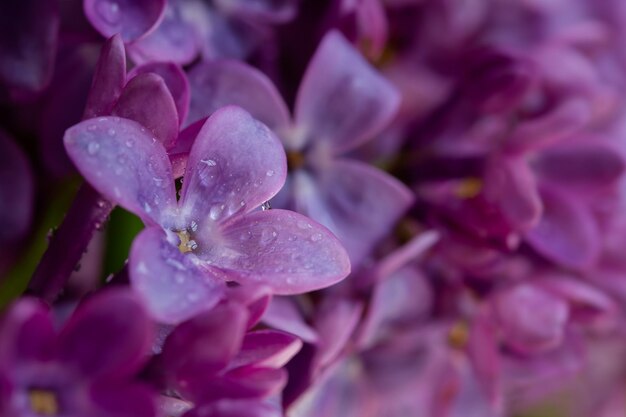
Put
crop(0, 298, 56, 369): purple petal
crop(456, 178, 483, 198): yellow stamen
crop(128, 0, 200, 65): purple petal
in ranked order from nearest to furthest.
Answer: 1. crop(0, 298, 56, 369): purple petal
2. crop(128, 0, 200, 65): purple petal
3. crop(456, 178, 483, 198): yellow stamen

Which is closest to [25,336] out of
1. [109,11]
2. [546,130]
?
[109,11]

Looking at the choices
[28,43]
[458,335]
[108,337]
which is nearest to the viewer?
[108,337]

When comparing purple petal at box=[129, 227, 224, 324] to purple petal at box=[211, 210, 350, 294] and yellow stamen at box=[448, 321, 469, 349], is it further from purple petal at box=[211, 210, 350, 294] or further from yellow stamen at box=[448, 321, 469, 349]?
yellow stamen at box=[448, 321, 469, 349]

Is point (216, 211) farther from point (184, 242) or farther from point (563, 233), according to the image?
point (563, 233)

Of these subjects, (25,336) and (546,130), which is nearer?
(25,336)

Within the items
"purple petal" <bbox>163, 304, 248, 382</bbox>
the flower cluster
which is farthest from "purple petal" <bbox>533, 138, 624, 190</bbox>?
"purple petal" <bbox>163, 304, 248, 382</bbox>

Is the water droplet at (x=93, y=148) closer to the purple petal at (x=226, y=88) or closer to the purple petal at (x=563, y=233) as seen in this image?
the purple petal at (x=226, y=88)

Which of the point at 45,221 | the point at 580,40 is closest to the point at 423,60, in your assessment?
the point at 580,40
